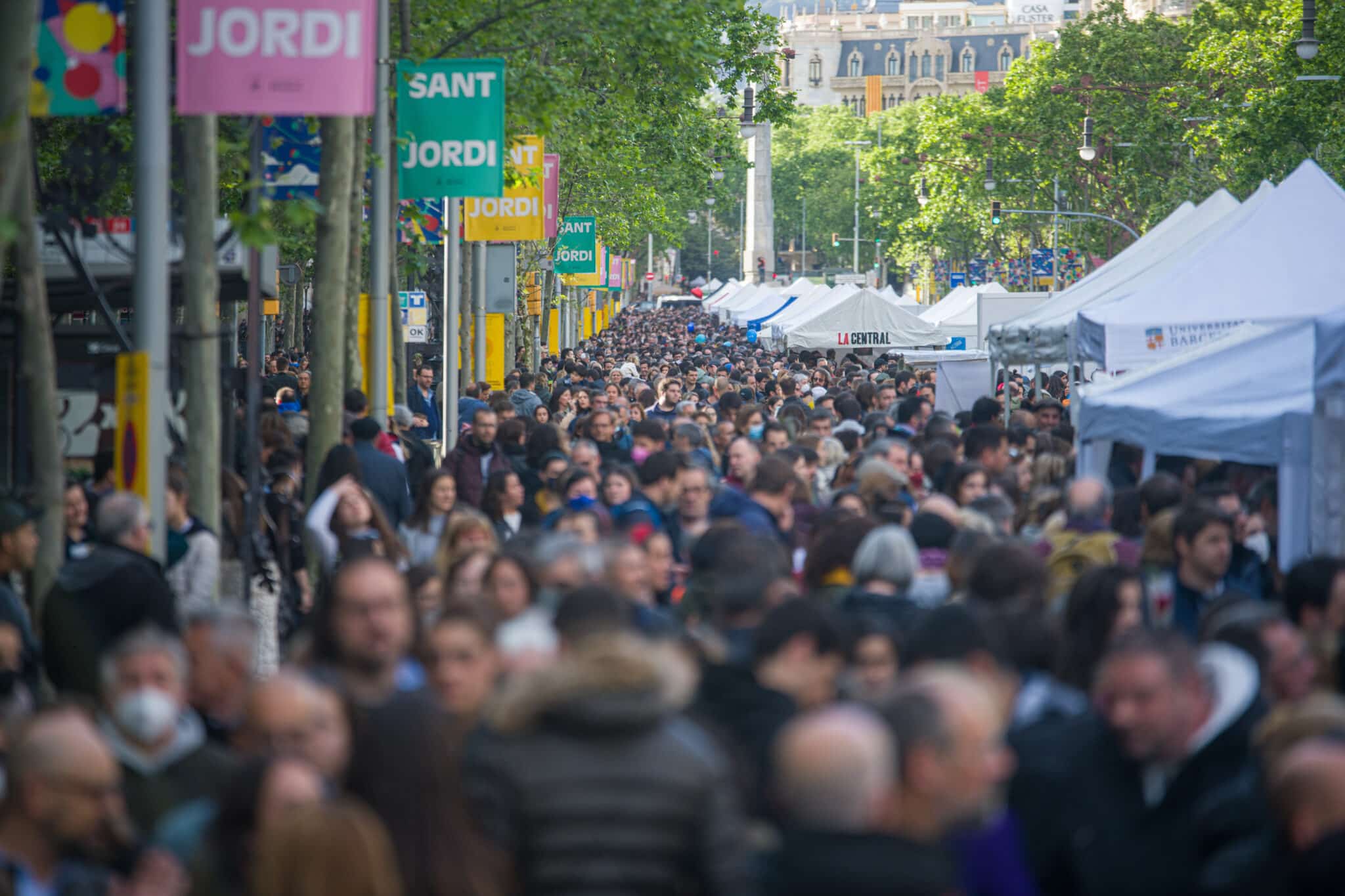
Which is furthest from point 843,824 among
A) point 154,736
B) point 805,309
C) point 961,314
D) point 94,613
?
point 805,309

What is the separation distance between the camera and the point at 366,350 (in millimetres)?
17812

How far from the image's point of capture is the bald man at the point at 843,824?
3.88 m

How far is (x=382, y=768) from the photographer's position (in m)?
4.52

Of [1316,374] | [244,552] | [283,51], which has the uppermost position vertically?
[283,51]

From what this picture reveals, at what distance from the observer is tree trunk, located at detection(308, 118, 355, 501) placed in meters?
14.0

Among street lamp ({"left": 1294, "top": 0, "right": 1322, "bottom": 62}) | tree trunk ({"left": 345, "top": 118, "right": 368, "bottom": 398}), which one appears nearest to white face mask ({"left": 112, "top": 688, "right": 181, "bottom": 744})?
tree trunk ({"left": 345, "top": 118, "right": 368, "bottom": 398})

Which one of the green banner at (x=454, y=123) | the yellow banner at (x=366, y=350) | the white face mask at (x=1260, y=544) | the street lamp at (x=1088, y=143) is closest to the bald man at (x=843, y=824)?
the white face mask at (x=1260, y=544)

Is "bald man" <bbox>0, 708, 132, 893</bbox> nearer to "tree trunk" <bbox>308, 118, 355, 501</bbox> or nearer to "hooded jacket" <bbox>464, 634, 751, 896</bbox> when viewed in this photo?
"hooded jacket" <bbox>464, 634, 751, 896</bbox>

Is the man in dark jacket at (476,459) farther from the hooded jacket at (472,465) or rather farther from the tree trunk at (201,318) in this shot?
the tree trunk at (201,318)

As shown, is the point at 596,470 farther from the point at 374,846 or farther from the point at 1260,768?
the point at 374,846

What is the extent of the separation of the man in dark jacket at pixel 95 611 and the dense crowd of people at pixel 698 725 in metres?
0.01

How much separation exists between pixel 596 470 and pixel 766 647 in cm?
774

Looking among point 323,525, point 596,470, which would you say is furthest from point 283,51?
point 596,470

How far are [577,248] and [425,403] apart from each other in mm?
15218
